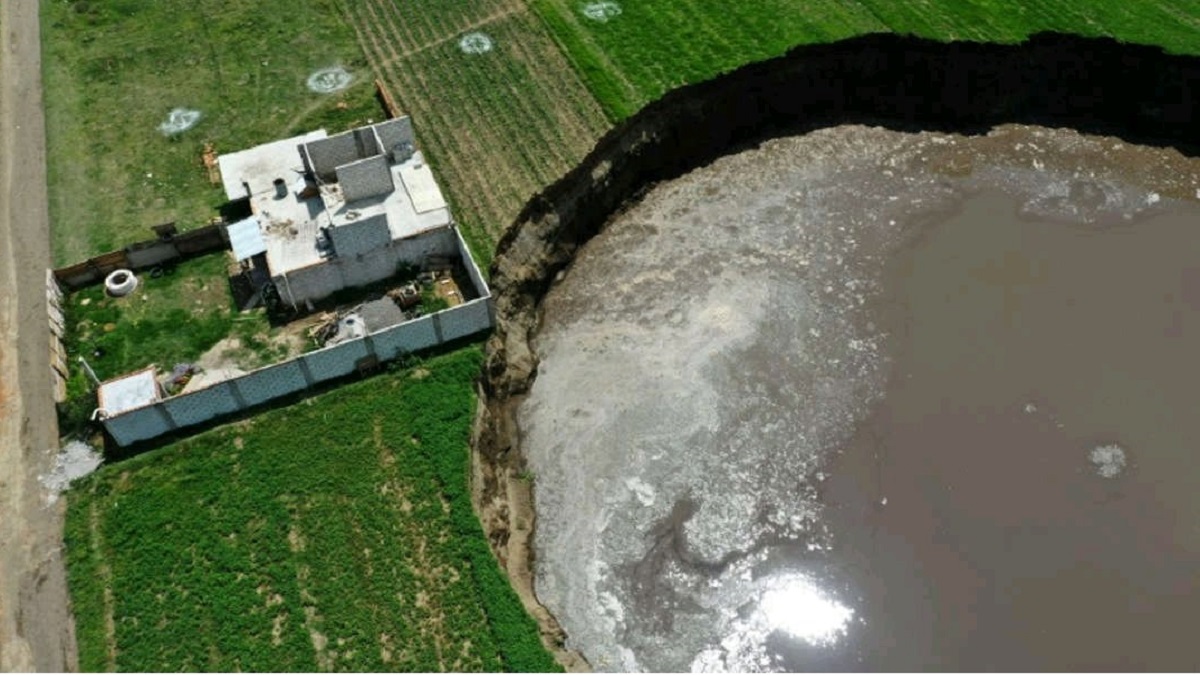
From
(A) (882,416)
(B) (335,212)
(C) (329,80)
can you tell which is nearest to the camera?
(A) (882,416)

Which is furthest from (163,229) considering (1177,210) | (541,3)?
(1177,210)

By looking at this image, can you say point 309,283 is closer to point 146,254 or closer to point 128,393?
point 128,393

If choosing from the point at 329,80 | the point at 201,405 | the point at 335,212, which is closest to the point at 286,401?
the point at 201,405

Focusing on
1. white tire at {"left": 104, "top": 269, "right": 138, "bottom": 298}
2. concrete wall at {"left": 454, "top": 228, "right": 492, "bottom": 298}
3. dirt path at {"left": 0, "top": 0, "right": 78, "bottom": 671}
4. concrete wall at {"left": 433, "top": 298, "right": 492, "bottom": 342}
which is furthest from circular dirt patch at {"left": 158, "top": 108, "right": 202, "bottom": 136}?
concrete wall at {"left": 433, "top": 298, "right": 492, "bottom": 342}

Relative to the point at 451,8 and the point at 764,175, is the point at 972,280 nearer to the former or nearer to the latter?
the point at 764,175

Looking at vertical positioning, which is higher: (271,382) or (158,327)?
(271,382)

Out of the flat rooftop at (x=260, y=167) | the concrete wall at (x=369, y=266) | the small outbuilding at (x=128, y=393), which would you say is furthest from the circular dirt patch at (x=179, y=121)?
the small outbuilding at (x=128, y=393)
